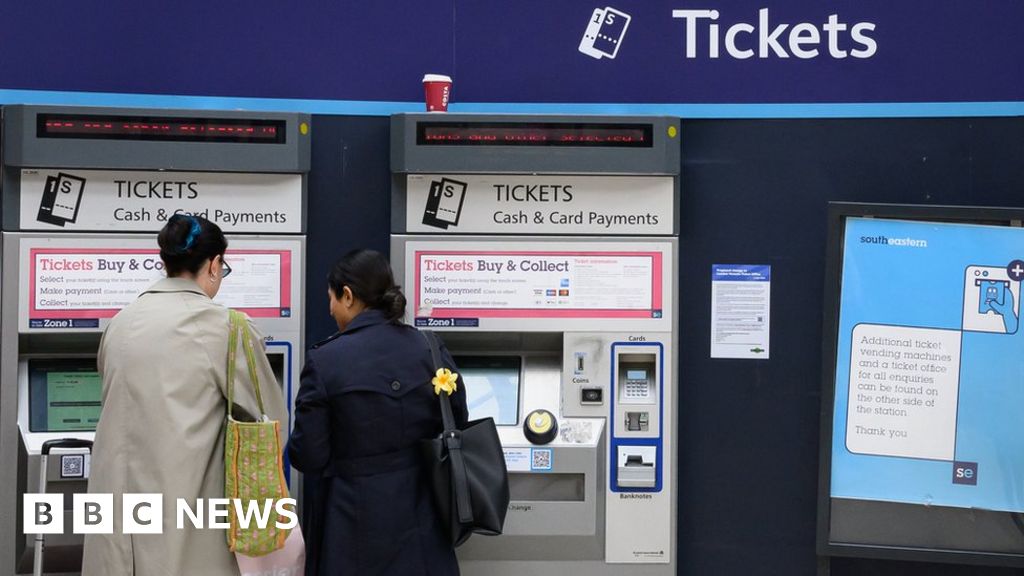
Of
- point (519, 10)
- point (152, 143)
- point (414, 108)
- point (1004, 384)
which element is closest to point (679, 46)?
point (519, 10)

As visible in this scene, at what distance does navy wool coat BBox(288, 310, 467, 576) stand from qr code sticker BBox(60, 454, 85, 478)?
0.82m

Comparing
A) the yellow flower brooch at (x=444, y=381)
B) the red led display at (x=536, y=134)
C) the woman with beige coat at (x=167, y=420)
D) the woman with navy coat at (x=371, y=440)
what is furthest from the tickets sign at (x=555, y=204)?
the woman with beige coat at (x=167, y=420)

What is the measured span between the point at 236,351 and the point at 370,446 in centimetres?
45

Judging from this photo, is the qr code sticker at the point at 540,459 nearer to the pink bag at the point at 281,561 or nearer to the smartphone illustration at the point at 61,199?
the pink bag at the point at 281,561

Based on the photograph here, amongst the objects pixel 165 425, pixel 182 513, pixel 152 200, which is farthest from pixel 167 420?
pixel 152 200

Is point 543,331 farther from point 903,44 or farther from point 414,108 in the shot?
point 903,44

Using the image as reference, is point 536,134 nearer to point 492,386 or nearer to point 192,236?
point 492,386

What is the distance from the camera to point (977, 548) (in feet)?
12.1

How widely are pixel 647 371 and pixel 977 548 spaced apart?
125 centimetres

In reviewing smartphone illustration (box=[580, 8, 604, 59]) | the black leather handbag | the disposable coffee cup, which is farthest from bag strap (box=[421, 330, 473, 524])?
smartphone illustration (box=[580, 8, 604, 59])

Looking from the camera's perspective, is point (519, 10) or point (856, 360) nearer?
point (856, 360)

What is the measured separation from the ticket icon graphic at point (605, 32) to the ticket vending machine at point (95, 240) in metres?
1.02

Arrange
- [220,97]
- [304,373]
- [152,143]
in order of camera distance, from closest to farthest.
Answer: [304,373]
[152,143]
[220,97]

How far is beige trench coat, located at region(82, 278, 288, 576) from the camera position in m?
2.94
